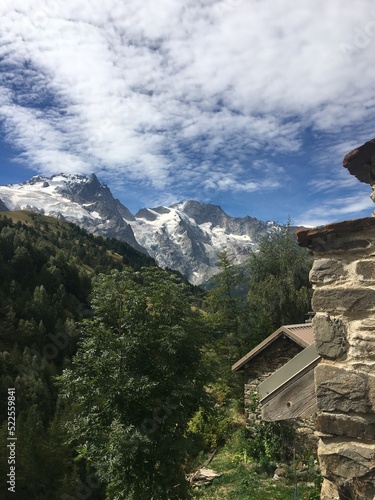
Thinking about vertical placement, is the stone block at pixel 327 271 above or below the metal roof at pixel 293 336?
below

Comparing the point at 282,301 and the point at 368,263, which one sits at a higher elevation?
the point at 282,301

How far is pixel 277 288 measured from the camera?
22859 millimetres

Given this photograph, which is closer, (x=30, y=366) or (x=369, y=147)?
(x=369, y=147)

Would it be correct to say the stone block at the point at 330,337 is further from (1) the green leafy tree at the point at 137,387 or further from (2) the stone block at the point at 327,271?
(1) the green leafy tree at the point at 137,387

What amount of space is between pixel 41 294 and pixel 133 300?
4465 centimetres

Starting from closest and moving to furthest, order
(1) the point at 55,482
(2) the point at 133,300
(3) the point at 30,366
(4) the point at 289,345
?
(2) the point at 133,300
(4) the point at 289,345
(1) the point at 55,482
(3) the point at 30,366

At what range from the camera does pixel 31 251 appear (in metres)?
60.2

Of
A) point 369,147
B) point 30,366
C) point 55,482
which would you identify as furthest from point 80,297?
point 369,147

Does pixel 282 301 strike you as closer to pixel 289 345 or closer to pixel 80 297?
pixel 289 345

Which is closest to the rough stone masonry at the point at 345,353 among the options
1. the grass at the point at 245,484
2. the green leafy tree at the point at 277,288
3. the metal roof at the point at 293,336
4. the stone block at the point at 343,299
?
the stone block at the point at 343,299

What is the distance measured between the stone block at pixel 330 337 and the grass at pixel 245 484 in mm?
5517

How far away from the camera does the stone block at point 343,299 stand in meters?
2.50

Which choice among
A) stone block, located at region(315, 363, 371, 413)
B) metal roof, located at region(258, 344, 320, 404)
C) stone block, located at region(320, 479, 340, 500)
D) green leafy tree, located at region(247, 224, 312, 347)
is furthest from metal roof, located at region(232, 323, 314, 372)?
stone block, located at region(315, 363, 371, 413)

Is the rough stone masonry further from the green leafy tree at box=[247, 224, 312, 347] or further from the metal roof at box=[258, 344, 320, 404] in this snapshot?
the green leafy tree at box=[247, 224, 312, 347]
